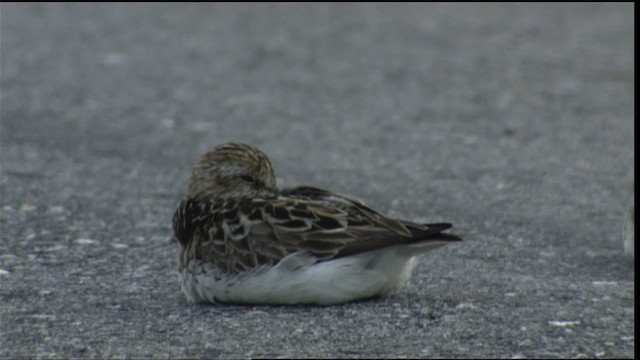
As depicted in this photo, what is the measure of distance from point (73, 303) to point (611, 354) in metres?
2.97

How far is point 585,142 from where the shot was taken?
→ 13.2 metres

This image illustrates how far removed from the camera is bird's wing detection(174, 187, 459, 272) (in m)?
7.27

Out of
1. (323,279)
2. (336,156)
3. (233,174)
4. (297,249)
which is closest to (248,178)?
(233,174)

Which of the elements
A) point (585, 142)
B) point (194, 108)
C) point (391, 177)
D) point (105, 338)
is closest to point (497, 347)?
point (105, 338)

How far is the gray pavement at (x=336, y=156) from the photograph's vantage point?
7.21m

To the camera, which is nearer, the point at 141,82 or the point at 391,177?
the point at 391,177

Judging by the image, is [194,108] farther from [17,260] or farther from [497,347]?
[497,347]

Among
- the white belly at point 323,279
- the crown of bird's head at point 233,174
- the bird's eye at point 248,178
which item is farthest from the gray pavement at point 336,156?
the bird's eye at point 248,178

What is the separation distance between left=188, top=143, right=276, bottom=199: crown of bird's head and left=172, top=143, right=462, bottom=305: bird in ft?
0.23

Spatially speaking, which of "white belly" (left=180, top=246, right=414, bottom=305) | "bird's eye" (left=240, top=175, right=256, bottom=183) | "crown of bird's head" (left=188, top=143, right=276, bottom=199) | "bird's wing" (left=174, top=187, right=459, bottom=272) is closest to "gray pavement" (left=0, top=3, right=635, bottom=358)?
"white belly" (left=180, top=246, right=414, bottom=305)

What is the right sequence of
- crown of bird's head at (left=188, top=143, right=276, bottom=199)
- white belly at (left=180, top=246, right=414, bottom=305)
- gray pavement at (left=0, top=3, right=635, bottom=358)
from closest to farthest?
gray pavement at (left=0, top=3, right=635, bottom=358), white belly at (left=180, top=246, right=414, bottom=305), crown of bird's head at (left=188, top=143, right=276, bottom=199)

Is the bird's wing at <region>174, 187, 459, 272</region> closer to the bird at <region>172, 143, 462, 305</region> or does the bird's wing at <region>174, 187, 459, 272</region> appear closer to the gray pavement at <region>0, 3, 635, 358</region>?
the bird at <region>172, 143, 462, 305</region>

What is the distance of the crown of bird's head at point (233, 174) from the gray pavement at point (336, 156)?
2.18 ft

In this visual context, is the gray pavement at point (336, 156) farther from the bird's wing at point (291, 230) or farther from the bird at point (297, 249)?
the bird's wing at point (291, 230)
